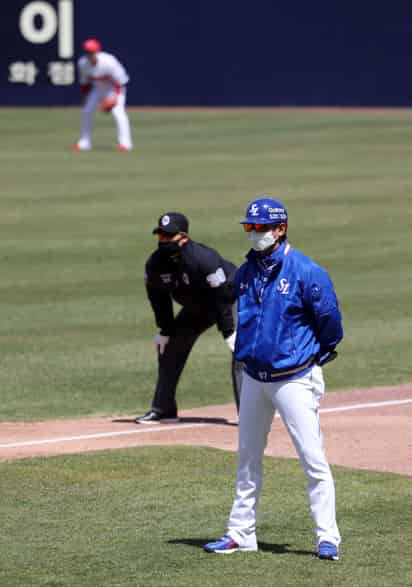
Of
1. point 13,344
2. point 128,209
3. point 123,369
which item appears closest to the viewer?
point 123,369

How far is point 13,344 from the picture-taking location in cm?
1633

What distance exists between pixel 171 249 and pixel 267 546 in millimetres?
3747

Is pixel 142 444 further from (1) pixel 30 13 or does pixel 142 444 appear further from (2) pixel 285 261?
(1) pixel 30 13

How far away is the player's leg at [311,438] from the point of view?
25.9 feet

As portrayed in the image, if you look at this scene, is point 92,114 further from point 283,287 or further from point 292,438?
point 292,438

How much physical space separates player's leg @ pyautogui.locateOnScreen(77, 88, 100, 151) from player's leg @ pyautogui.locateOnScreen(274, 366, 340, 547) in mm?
24200

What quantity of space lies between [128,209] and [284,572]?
17.8 m

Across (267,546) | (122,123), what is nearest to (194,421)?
(267,546)

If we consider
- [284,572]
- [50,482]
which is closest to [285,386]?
[284,572]

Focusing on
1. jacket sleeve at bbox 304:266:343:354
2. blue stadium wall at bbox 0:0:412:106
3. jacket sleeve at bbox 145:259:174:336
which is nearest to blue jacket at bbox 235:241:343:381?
jacket sleeve at bbox 304:266:343:354

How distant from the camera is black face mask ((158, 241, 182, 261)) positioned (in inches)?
456

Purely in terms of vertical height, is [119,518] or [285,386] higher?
[285,386]

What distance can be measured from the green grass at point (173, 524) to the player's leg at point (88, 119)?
21.0 m

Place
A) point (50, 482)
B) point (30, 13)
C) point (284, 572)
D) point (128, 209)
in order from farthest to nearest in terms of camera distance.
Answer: point (30, 13), point (128, 209), point (50, 482), point (284, 572)
